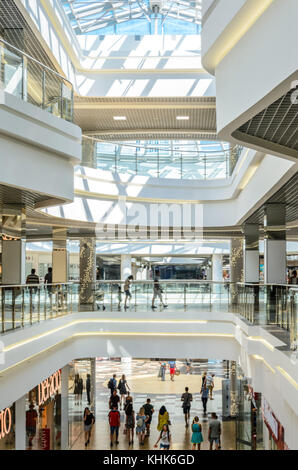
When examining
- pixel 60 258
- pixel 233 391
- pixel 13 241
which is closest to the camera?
pixel 13 241

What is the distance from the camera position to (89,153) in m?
16.1

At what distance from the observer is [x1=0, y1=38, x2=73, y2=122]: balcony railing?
8273 mm

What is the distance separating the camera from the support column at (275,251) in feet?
45.0

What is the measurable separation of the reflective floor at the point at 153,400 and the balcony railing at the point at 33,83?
10.9 m

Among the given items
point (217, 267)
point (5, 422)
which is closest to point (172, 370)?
point (217, 267)

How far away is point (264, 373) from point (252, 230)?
26.9 ft

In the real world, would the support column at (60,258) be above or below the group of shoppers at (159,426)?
above

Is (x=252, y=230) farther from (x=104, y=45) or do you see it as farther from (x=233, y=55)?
(x=233, y=55)

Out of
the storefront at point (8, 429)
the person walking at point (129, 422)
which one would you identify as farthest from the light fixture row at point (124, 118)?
the person walking at point (129, 422)

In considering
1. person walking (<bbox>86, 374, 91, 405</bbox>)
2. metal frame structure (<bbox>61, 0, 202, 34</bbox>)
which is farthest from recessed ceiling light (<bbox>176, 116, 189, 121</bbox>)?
person walking (<bbox>86, 374, 91, 405</bbox>)

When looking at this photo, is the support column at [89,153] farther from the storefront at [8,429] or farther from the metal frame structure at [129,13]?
the storefront at [8,429]

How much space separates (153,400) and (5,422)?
40.1 feet

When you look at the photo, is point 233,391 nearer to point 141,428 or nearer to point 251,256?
point 141,428
